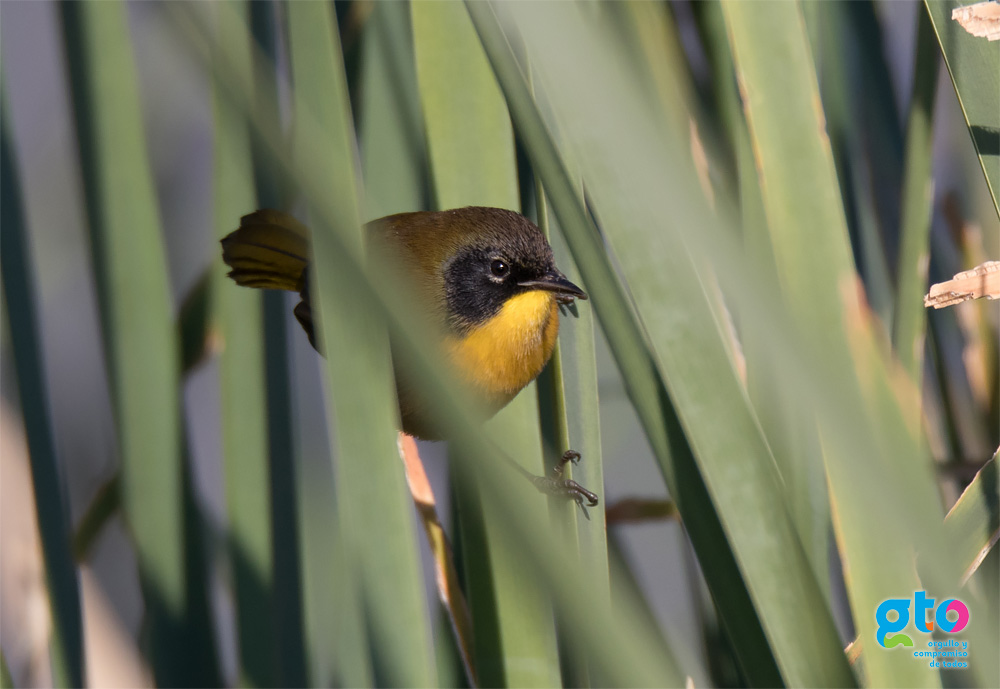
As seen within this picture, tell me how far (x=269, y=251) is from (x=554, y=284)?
527 millimetres

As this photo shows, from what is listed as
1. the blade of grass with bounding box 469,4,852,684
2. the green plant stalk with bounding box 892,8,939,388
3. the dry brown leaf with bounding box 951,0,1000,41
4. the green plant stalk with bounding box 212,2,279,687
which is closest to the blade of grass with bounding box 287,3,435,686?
the blade of grass with bounding box 469,4,852,684

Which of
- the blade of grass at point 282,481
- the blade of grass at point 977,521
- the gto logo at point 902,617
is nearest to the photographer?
the gto logo at point 902,617

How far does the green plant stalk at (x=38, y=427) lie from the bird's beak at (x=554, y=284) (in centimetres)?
72

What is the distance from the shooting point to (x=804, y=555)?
0.52 m

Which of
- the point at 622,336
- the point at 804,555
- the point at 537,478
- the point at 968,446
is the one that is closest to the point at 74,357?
the point at 537,478

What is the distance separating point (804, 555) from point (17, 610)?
1239 mm

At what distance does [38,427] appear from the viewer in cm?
87

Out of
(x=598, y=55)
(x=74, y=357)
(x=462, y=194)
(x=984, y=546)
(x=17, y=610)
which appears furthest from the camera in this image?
(x=74, y=357)

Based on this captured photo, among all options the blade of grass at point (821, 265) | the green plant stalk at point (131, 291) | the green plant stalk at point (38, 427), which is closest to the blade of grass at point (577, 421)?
the blade of grass at point (821, 265)

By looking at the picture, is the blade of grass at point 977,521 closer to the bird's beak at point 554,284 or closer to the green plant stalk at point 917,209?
the green plant stalk at point 917,209

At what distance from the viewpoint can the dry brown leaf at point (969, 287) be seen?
692 millimetres

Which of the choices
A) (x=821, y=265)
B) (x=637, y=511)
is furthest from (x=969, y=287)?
(x=637, y=511)

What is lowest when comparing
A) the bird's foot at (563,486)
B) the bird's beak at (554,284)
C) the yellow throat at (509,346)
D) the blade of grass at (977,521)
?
the blade of grass at (977,521)

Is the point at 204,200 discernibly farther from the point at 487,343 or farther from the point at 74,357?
the point at 487,343
